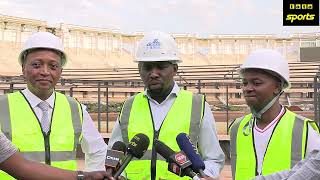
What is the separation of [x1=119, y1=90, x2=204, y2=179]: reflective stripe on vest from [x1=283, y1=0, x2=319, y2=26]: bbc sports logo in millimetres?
14235

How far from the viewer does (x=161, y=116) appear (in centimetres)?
361

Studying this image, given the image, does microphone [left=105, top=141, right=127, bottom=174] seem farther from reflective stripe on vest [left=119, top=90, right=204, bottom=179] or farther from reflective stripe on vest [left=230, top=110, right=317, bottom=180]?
reflective stripe on vest [left=230, top=110, right=317, bottom=180]

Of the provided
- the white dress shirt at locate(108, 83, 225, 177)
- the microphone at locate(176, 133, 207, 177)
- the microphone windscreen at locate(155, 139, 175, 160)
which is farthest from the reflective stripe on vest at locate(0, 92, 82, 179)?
the microphone at locate(176, 133, 207, 177)

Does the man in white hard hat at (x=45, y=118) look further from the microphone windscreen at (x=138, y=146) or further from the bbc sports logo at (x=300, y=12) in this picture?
the bbc sports logo at (x=300, y=12)

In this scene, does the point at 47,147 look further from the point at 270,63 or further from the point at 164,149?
the point at 270,63

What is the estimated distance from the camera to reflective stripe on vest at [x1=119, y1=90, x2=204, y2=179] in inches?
136

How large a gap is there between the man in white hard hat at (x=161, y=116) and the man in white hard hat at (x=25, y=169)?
65 cm

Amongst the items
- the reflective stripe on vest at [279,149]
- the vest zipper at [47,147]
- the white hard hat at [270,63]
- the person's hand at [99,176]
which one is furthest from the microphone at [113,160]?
the white hard hat at [270,63]

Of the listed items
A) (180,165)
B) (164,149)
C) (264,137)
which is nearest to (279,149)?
(264,137)

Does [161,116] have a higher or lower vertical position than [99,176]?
higher

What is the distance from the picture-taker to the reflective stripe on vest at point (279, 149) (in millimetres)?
3254

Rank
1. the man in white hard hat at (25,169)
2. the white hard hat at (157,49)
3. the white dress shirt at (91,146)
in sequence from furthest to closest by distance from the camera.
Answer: the white dress shirt at (91,146)
the white hard hat at (157,49)
the man in white hard hat at (25,169)

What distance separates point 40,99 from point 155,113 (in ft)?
2.80

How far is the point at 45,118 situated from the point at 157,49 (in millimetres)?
961
